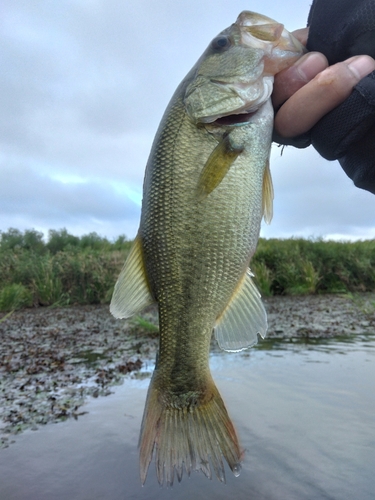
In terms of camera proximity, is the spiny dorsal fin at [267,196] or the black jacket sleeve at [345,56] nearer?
the black jacket sleeve at [345,56]

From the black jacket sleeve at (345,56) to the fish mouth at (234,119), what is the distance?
0.84 ft

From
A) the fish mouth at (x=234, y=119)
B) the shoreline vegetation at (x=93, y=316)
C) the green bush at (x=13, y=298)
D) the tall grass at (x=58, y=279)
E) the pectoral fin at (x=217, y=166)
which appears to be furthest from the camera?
the tall grass at (x=58, y=279)

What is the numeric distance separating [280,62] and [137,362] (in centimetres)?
507

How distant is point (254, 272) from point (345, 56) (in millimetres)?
12791

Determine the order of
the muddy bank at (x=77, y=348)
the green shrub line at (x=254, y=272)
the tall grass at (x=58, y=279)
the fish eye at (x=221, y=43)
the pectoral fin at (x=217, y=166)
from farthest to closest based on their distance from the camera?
1. the green shrub line at (x=254, y=272)
2. the tall grass at (x=58, y=279)
3. the muddy bank at (x=77, y=348)
4. the fish eye at (x=221, y=43)
5. the pectoral fin at (x=217, y=166)

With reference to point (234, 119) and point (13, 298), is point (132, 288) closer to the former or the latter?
point (234, 119)

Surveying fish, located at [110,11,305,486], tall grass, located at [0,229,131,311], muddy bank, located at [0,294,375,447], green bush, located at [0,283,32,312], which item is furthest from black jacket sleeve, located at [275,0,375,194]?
green bush, located at [0,283,32,312]

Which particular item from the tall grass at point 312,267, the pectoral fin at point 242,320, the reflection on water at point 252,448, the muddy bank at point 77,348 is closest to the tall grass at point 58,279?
the muddy bank at point 77,348

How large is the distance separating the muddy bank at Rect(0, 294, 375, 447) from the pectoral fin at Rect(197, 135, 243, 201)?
3.26 m

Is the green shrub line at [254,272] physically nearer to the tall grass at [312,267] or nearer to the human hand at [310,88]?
the tall grass at [312,267]

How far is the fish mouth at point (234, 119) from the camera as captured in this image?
2.12m

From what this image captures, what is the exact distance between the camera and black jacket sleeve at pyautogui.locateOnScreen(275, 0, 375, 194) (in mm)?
1901

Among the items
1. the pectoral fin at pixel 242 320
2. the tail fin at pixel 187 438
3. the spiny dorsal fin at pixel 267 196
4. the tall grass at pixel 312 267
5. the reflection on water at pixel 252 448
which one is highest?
the tall grass at pixel 312 267

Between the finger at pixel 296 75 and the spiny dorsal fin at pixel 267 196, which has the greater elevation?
the finger at pixel 296 75
